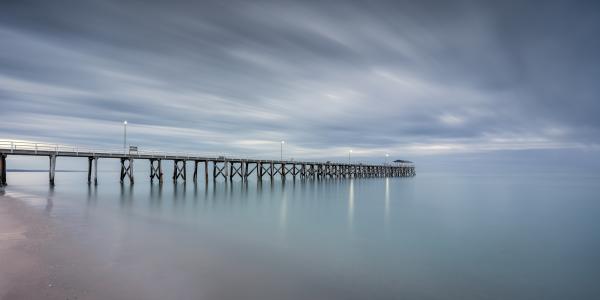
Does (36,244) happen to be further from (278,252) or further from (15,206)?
(15,206)

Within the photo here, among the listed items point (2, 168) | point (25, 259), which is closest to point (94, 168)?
point (2, 168)

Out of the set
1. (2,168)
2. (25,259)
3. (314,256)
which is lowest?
(314,256)

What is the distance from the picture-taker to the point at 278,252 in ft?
34.8

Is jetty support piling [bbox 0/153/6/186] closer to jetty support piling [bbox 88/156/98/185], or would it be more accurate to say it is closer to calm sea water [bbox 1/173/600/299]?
jetty support piling [bbox 88/156/98/185]

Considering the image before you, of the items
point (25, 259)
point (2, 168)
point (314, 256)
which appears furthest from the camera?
point (2, 168)

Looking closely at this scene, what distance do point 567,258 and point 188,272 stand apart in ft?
39.9

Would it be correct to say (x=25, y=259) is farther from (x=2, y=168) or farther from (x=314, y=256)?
(x=2, y=168)

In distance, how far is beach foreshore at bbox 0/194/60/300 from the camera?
5.89 m

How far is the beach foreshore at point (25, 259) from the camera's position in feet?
19.3

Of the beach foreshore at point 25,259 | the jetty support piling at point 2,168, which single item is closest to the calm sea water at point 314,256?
the beach foreshore at point 25,259

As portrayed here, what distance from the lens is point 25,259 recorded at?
25.1 feet

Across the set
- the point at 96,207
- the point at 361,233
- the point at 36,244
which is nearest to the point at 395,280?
the point at 361,233

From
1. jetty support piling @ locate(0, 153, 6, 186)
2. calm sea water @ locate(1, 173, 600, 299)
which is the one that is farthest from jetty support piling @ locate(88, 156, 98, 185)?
calm sea water @ locate(1, 173, 600, 299)

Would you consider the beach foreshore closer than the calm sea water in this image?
Yes
